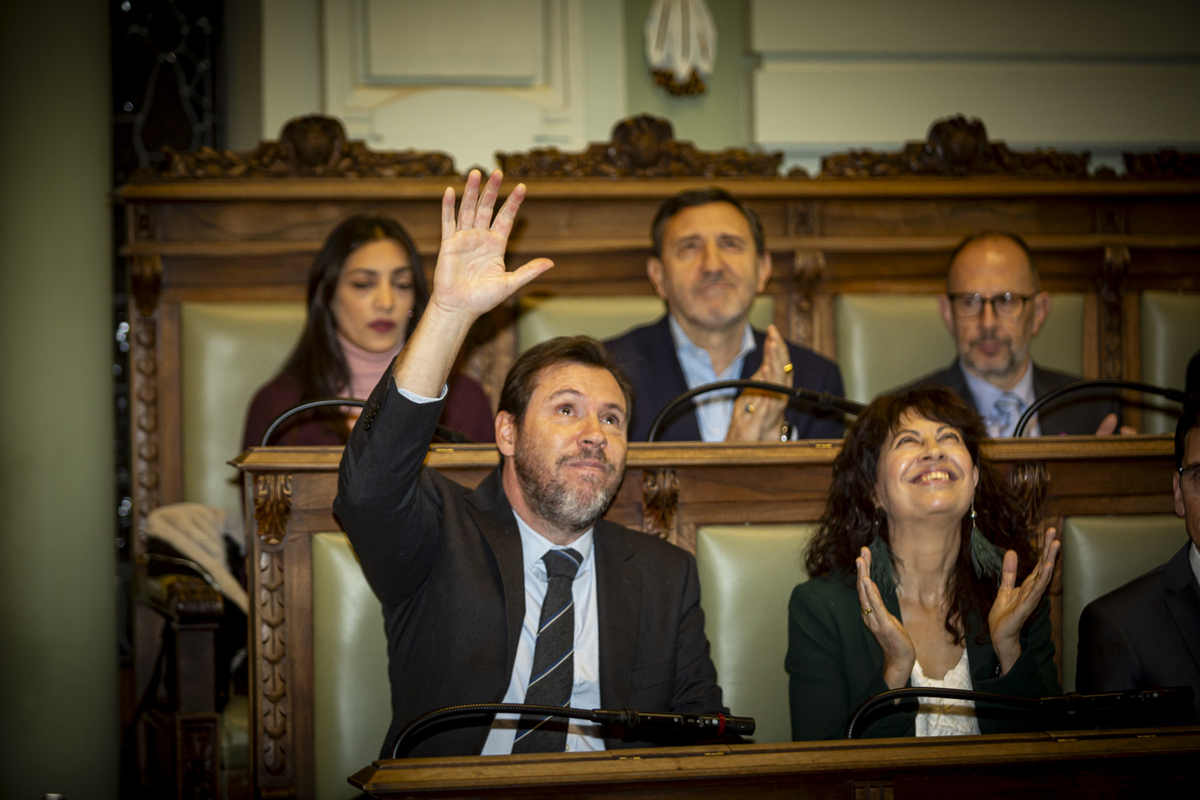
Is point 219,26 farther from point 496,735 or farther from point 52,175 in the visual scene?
point 496,735

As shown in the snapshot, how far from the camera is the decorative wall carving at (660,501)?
6.35 ft

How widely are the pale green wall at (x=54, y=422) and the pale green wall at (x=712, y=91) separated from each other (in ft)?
5.72

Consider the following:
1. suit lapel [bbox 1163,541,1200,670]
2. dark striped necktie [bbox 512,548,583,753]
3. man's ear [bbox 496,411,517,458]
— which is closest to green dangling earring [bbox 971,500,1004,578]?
suit lapel [bbox 1163,541,1200,670]

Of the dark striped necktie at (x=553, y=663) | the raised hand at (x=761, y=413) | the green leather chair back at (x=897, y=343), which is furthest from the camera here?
the green leather chair back at (x=897, y=343)

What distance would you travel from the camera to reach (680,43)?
3.53 meters

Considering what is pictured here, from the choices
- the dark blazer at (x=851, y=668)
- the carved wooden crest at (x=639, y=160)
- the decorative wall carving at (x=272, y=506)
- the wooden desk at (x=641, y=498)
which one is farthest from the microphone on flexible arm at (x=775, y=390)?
the carved wooden crest at (x=639, y=160)

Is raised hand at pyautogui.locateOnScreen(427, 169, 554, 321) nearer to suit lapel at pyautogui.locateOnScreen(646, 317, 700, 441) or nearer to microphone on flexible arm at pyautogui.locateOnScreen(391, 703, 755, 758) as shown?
microphone on flexible arm at pyautogui.locateOnScreen(391, 703, 755, 758)

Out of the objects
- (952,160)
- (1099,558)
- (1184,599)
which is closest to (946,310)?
(952,160)

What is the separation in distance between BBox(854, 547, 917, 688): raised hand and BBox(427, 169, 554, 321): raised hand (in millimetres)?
732

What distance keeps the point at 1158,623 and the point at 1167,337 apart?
175cm

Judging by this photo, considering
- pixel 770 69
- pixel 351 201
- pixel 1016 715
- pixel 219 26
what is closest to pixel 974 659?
pixel 1016 715

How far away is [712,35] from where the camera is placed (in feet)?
11.7

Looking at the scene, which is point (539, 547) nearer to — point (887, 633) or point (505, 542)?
point (505, 542)

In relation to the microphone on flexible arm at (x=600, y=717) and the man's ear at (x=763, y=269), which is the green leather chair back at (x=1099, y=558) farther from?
the man's ear at (x=763, y=269)
